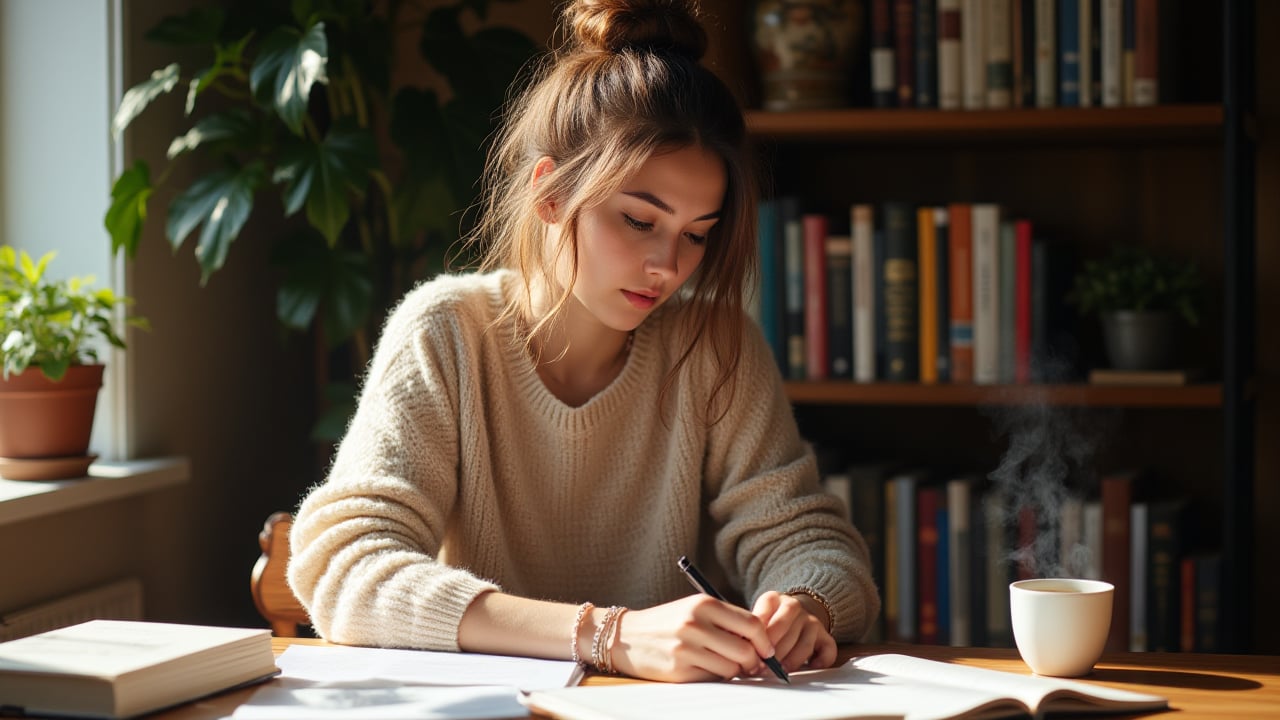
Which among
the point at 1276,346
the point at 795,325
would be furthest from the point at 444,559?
the point at 1276,346

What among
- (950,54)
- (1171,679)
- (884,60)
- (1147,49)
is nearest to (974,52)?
(950,54)

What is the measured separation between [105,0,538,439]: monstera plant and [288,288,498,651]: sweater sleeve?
575 millimetres

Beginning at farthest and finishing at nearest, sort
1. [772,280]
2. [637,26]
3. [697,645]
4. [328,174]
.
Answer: [772,280] → [328,174] → [637,26] → [697,645]

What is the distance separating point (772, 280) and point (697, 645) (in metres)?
1.25

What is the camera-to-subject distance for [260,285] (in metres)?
2.44

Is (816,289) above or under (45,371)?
above

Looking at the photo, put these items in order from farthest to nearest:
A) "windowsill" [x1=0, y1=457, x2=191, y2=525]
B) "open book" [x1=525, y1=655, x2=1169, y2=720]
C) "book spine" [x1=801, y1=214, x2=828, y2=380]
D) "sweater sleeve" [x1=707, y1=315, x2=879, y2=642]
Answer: "book spine" [x1=801, y1=214, x2=828, y2=380], "windowsill" [x1=0, y1=457, x2=191, y2=525], "sweater sleeve" [x1=707, y1=315, x2=879, y2=642], "open book" [x1=525, y1=655, x2=1169, y2=720]

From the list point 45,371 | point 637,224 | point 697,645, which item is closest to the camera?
point 697,645

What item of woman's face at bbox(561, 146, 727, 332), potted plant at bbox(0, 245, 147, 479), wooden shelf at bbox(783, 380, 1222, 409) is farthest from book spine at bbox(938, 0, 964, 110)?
potted plant at bbox(0, 245, 147, 479)

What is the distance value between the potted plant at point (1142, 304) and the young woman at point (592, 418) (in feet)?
2.55

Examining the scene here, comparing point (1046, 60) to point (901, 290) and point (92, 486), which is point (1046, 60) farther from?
point (92, 486)

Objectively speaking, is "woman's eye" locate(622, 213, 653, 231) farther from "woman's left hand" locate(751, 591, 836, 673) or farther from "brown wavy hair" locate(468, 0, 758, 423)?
"woman's left hand" locate(751, 591, 836, 673)

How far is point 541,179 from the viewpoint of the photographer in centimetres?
143

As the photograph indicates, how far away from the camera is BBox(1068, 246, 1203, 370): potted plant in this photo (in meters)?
2.06
